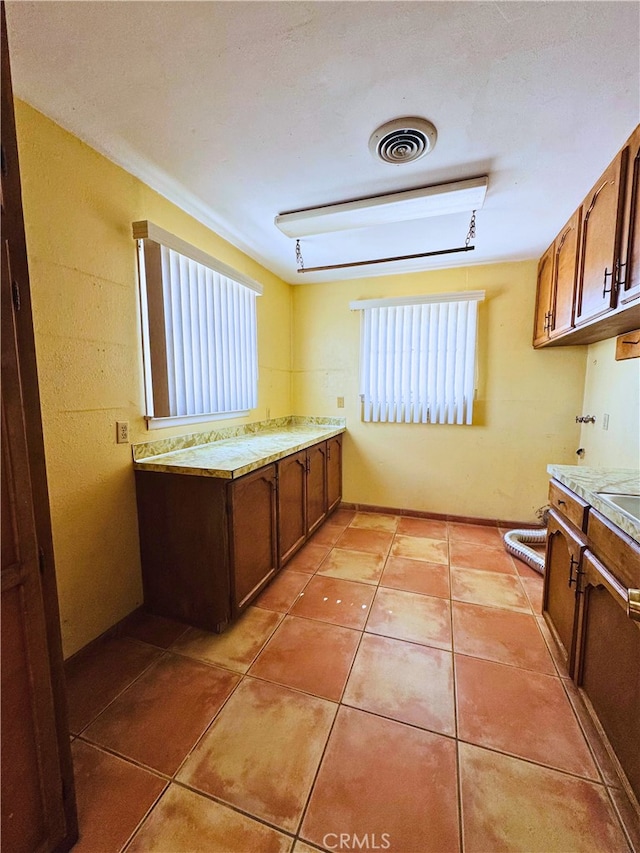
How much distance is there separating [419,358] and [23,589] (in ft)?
9.86

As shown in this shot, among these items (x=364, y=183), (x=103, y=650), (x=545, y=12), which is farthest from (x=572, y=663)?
(x=364, y=183)

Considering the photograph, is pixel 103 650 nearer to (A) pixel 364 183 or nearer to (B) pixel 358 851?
(B) pixel 358 851

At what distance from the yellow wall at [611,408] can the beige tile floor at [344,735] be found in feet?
3.67

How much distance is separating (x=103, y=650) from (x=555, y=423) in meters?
3.52

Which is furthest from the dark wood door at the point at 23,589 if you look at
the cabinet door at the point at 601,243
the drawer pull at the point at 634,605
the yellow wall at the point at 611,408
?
the yellow wall at the point at 611,408

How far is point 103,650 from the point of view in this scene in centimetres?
166

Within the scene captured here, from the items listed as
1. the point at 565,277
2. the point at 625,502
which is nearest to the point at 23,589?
the point at 625,502

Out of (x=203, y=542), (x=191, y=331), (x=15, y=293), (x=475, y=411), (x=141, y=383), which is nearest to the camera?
(x=15, y=293)

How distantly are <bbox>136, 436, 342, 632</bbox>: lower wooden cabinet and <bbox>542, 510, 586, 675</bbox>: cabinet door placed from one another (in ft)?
5.00

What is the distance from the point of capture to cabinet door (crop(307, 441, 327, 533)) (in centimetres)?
269

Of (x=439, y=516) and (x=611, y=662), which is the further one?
(x=439, y=516)

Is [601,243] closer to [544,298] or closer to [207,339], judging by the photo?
[544,298]

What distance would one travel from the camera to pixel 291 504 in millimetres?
2406

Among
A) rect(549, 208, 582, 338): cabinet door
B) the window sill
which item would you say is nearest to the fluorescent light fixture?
rect(549, 208, 582, 338): cabinet door
